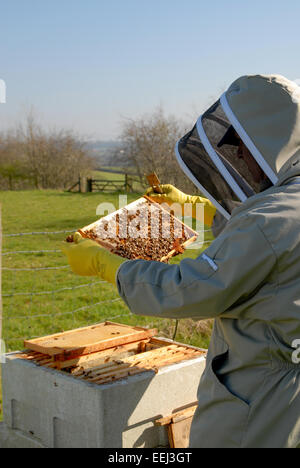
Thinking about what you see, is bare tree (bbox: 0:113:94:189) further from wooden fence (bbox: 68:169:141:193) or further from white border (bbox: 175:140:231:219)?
white border (bbox: 175:140:231:219)

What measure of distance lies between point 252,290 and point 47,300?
7.11 metres

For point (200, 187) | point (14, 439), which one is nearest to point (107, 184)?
point (14, 439)

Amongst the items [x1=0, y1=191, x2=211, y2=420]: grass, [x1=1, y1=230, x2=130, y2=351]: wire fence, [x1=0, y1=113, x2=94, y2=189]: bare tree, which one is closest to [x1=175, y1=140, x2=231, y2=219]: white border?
[x1=0, y1=191, x2=211, y2=420]: grass

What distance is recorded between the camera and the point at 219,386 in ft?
6.02

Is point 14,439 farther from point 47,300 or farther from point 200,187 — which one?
point 47,300

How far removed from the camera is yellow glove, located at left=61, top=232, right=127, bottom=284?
244 cm

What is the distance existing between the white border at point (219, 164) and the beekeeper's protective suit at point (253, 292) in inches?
9.8

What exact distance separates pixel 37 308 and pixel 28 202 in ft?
49.5

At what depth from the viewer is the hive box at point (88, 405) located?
10.0ft

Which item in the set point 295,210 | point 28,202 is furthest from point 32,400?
point 28,202

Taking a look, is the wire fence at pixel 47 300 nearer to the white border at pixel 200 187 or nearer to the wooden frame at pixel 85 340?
the wooden frame at pixel 85 340

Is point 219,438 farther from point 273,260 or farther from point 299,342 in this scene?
point 273,260
